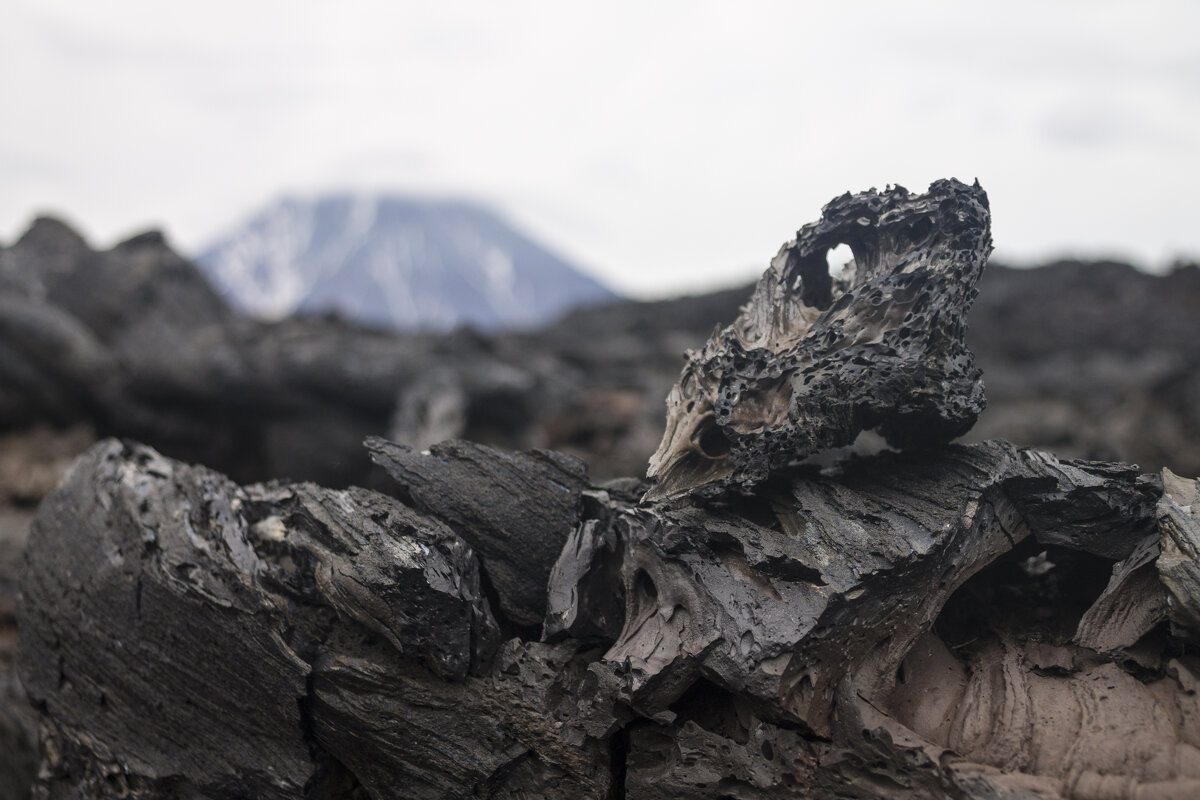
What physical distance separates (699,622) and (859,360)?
5.60ft

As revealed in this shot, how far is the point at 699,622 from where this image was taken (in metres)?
4.64

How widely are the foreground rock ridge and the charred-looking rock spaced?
2cm

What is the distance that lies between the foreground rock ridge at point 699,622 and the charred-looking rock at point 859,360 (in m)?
0.02

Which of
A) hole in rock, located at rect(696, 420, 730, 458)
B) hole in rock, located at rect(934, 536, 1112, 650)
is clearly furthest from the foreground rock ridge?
hole in rock, located at rect(696, 420, 730, 458)

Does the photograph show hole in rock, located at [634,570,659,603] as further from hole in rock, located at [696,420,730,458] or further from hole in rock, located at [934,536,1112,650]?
hole in rock, located at [934,536,1112,650]

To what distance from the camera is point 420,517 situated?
5.28 meters

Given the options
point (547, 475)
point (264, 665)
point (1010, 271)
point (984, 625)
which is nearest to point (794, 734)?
point (984, 625)

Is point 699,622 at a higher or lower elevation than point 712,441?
lower

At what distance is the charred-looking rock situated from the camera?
4.70 meters

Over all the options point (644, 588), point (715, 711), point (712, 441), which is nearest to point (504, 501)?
point (644, 588)

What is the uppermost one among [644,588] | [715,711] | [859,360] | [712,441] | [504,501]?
[859,360]

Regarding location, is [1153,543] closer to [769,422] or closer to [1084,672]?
[1084,672]

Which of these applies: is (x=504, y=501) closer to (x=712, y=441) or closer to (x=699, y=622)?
(x=712, y=441)

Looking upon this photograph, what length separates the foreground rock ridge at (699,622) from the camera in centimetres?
Result: 429
